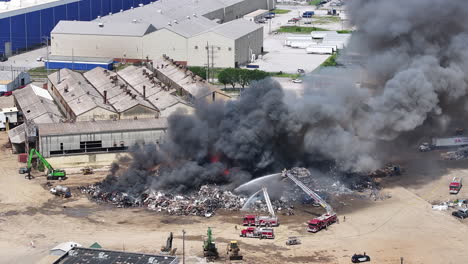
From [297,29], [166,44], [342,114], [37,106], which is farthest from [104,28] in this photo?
[342,114]

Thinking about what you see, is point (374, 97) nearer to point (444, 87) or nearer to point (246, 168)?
point (444, 87)

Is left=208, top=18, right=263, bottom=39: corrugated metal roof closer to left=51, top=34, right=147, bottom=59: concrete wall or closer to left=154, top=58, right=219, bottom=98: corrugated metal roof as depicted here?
left=51, top=34, right=147, bottom=59: concrete wall

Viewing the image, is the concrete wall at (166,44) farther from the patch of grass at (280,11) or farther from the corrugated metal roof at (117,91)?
the patch of grass at (280,11)

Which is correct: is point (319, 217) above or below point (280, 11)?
below

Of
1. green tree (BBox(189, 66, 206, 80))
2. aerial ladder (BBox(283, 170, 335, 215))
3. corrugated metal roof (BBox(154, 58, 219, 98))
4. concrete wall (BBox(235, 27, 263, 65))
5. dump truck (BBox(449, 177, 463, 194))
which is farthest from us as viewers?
concrete wall (BBox(235, 27, 263, 65))

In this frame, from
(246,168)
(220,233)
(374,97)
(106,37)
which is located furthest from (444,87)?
(106,37)

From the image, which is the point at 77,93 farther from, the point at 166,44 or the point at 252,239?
the point at 252,239

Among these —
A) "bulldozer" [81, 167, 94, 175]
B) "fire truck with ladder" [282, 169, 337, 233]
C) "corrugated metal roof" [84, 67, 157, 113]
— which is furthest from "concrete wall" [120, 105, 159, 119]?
"fire truck with ladder" [282, 169, 337, 233]
